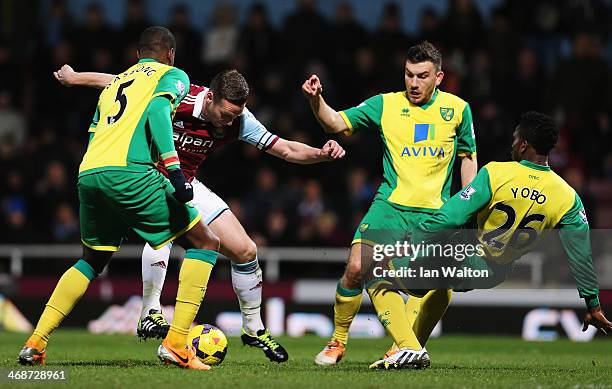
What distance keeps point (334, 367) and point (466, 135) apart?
193 cm

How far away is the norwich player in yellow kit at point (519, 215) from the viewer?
776 centimetres

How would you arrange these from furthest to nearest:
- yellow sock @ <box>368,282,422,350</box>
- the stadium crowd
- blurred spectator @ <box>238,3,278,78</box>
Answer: blurred spectator @ <box>238,3,278,78</box>, the stadium crowd, yellow sock @ <box>368,282,422,350</box>

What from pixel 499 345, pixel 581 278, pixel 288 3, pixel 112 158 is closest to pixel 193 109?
pixel 112 158

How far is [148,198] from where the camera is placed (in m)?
7.61

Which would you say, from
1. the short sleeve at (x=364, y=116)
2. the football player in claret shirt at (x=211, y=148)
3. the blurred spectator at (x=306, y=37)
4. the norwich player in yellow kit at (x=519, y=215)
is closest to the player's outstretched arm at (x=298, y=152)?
the football player in claret shirt at (x=211, y=148)

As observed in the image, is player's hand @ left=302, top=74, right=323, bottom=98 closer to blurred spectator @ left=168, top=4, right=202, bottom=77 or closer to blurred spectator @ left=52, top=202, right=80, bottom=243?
blurred spectator @ left=52, top=202, right=80, bottom=243

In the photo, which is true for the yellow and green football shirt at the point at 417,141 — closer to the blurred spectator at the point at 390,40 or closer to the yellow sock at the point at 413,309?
the yellow sock at the point at 413,309

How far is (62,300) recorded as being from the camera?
25.8 feet

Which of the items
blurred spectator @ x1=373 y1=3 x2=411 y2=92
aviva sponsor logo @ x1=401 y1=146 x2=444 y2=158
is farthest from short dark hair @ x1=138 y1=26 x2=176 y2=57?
blurred spectator @ x1=373 y1=3 x2=411 y2=92

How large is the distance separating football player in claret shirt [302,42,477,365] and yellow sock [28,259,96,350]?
180cm

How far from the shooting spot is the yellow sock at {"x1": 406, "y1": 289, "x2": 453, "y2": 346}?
843cm

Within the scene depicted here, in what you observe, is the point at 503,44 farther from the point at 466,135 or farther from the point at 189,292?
the point at 189,292

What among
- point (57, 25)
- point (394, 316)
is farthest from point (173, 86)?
point (57, 25)

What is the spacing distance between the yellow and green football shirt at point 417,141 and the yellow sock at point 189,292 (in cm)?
140
